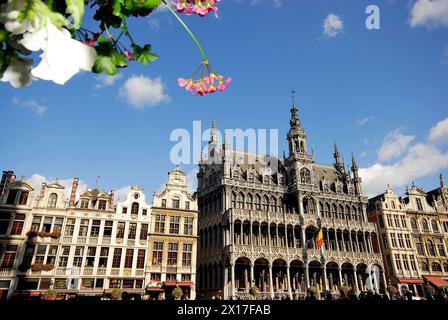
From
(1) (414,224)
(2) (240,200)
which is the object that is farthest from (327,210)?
(1) (414,224)

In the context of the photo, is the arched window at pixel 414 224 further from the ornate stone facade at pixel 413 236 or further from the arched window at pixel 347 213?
the arched window at pixel 347 213

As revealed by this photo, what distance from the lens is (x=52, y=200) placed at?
29141mm

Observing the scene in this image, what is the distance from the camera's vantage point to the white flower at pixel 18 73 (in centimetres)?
142

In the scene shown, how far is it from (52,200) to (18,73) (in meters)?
31.7

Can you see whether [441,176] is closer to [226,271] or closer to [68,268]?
[226,271]

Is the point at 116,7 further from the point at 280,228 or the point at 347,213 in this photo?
the point at 347,213

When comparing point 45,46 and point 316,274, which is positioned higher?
point 316,274

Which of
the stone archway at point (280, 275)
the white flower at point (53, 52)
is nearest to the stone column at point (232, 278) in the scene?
the stone archway at point (280, 275)

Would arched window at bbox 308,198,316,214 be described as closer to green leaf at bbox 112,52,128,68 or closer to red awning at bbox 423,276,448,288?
red awning at bbox 423,276,448,288

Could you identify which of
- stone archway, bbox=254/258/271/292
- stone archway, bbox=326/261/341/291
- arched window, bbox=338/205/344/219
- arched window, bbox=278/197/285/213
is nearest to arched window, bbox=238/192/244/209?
arched window, bbox=278/197/285/213

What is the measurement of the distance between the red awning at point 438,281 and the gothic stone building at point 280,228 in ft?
23.9

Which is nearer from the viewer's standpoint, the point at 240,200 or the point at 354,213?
the point at 240,200

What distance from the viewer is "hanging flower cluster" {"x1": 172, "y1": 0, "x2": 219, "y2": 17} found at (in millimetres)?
2682
